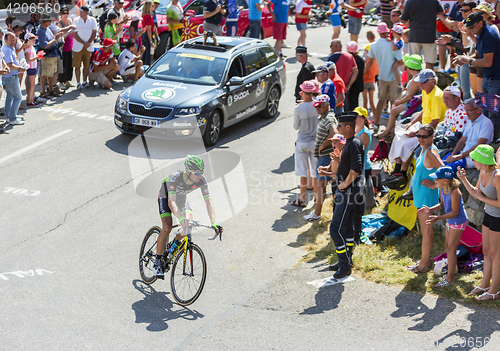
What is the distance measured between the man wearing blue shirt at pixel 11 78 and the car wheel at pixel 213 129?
177 inches

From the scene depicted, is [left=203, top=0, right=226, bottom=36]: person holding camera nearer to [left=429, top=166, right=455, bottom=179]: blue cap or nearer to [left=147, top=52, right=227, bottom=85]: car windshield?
[left=147, top=52, right=227, bottom=85]: car windshield

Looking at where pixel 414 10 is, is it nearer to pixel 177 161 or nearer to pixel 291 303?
pixel 177 161

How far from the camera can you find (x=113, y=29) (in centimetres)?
1633

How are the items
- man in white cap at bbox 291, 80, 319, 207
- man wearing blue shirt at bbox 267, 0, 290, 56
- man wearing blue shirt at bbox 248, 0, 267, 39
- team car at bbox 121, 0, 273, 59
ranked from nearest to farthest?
man in white cap at bbox 291, 80, 319, 207, team car at bbox 121, 0, 273, 59, man wearing blue shirt at bbox 248, 0, 267, 39, man wearing blue shirt at bbox 267, 0, 290, 56

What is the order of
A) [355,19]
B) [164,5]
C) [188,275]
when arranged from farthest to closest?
1. [164,5]
2. [355,19]
3. [188,275]

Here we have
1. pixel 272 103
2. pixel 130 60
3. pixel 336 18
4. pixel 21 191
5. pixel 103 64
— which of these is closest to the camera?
pixel 21 191

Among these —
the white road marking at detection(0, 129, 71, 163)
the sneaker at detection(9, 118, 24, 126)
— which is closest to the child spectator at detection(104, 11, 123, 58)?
the sneaker at detection(9, 118, 24, 126)

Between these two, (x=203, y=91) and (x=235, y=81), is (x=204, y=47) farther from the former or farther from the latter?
(x=203, y=91)

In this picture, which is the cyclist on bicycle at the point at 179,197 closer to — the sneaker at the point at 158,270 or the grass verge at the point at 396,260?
the sneaker at the point at 158,270

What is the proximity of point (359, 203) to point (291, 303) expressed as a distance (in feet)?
6.57

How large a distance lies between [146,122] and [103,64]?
5000mm

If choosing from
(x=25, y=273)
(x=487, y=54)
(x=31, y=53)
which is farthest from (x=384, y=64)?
(x=25, y=273)

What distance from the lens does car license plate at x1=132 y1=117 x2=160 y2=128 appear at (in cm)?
1171

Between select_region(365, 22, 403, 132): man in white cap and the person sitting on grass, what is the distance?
22.9 ft
